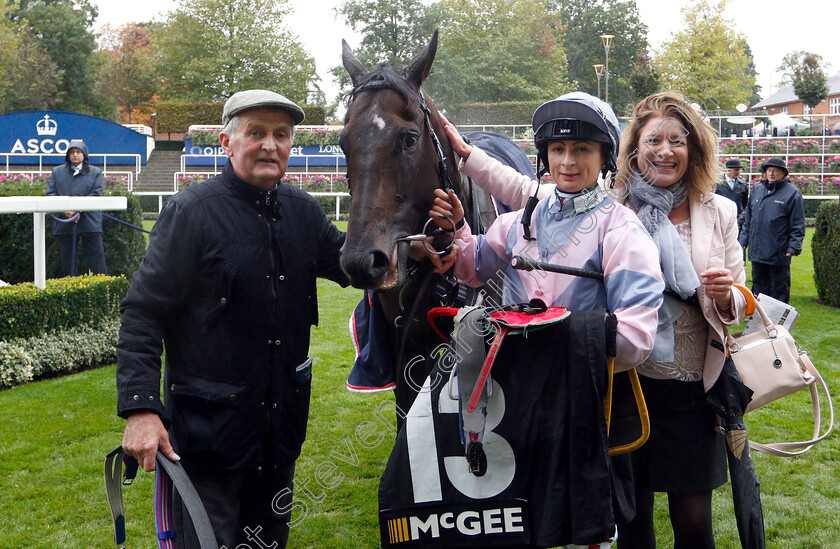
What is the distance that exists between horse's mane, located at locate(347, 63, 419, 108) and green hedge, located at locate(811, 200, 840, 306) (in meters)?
7.72

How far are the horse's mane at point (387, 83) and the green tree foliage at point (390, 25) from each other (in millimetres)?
21865

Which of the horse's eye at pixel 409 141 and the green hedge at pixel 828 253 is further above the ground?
the horse's eye at pixel 409 141

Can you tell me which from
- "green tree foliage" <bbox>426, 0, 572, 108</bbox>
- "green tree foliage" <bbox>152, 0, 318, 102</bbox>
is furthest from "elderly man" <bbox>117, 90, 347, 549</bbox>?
"green tree foliage" <bbox>152, 0, 318, 102</bbox>

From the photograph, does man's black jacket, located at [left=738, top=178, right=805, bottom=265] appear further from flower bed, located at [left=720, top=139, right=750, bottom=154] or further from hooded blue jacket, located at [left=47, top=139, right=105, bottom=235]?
flower bed, located at [left=720, top=139, right=750, bottom=154]

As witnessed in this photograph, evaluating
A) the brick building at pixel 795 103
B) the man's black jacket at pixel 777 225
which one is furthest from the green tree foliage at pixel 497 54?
the brick building at pixel 795 103

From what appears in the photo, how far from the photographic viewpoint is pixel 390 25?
2412cm

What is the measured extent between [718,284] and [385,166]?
1.04 meters

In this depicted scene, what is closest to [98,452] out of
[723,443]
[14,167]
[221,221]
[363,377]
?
[363,377]

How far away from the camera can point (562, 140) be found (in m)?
1.86

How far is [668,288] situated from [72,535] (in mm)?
2875

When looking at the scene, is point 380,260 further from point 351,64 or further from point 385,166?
point 351,64

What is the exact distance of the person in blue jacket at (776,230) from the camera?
7.40m

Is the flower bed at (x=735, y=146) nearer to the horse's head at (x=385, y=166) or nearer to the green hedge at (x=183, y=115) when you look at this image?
the green hedge at (x=183, y=115)

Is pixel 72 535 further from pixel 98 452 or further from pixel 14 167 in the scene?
pixel 14 167
